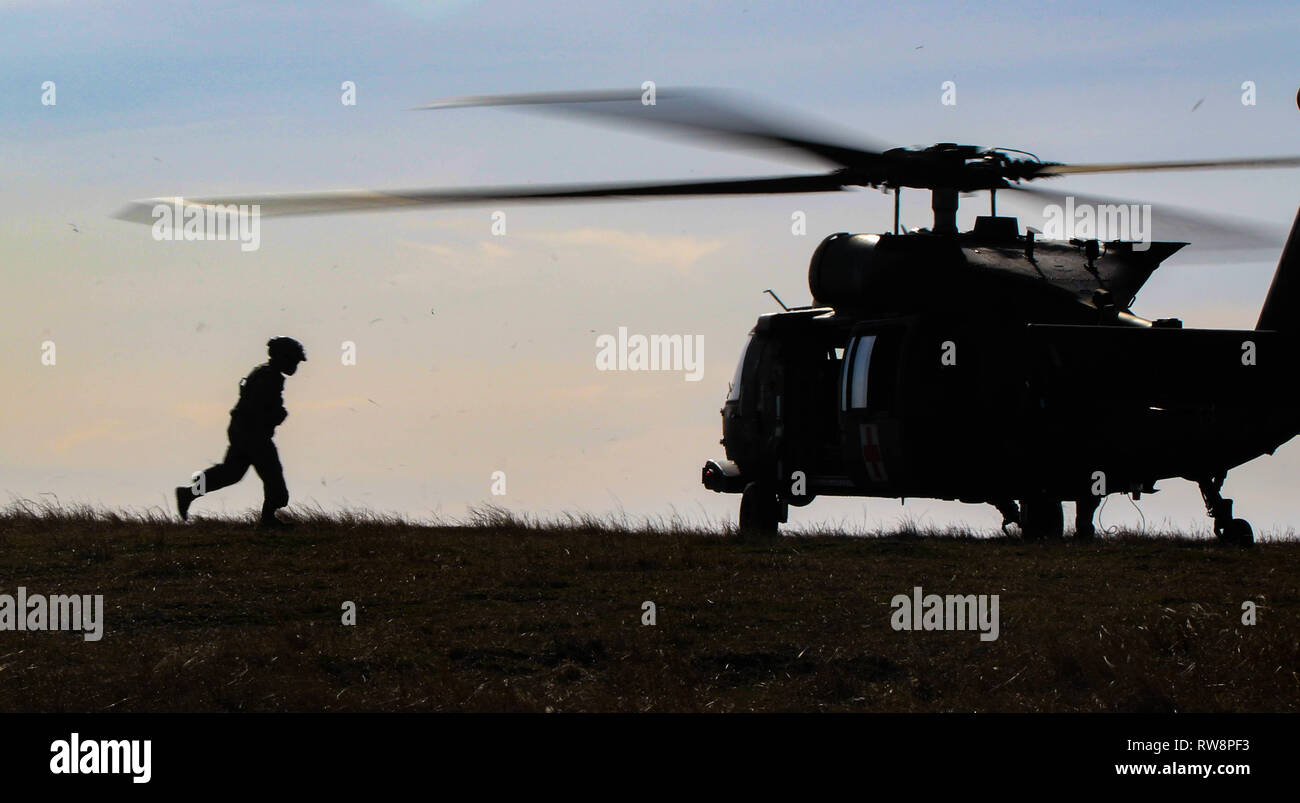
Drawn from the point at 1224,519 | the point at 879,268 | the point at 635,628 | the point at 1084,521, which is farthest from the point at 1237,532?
the point at 635,628

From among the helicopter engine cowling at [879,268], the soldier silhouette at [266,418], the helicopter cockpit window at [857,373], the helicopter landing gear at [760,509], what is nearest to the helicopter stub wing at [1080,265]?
the helicopter engine cowling at [879,268]

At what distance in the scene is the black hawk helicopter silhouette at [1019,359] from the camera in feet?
44.0

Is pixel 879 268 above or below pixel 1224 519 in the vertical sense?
above

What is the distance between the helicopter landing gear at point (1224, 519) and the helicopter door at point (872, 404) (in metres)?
3.54

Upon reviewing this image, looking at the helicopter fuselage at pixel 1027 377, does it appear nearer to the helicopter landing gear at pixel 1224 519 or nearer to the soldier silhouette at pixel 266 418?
the helicopter landing gear at pixel 1224 519

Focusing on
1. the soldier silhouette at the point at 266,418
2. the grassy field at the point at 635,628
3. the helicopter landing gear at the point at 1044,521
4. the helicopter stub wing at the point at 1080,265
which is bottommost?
the grassy field at the point at 635,628

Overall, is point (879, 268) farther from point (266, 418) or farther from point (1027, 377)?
point (266, 418)

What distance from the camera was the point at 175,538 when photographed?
1475 cm

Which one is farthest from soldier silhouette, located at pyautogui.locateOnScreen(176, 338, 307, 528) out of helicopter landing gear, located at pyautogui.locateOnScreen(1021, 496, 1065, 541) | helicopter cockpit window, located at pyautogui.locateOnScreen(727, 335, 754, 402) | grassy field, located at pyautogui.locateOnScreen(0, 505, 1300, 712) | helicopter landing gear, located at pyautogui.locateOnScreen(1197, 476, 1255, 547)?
helicopter landing gear, located at pyautogui.locateOnScreen(1197, 476, 1255, 547)

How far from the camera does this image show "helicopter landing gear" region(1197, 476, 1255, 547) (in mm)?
15711

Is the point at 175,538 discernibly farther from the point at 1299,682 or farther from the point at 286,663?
the point at 1299,682

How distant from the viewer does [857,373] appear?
1520cm

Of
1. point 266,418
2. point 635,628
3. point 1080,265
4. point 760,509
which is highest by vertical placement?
point 1080,265

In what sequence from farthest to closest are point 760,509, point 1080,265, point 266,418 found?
1. point 760,509
2. point 266,418
3. point 1080,265
